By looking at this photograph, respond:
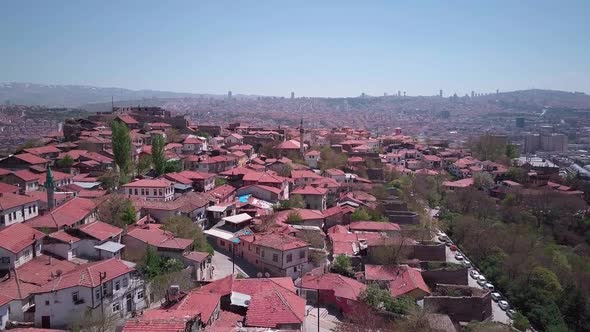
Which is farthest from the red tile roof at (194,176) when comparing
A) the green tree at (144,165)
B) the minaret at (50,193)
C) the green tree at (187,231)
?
the minaret at (50,193)

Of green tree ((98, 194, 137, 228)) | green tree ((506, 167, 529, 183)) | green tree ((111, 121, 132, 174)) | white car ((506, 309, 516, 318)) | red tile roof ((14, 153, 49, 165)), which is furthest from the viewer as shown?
green tree ((506, 167, 529, 183))

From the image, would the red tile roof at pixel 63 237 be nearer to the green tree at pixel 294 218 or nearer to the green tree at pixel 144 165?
the green tree at pixel 294 218

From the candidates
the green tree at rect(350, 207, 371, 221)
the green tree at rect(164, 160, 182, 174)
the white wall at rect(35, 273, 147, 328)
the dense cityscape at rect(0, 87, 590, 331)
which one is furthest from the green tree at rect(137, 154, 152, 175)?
the white wall at rect(35, 273, 147, 328)

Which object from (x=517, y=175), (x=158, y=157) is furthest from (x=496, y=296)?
(x=517, y=175)

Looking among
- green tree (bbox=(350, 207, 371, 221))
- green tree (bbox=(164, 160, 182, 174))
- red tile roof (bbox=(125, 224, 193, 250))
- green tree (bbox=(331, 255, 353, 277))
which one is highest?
green tree (bbox=(164, 160, 182, 174))

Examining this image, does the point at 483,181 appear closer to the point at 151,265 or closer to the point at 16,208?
the point at 151,265

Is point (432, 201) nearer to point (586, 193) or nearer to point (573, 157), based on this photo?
point (586, 193)

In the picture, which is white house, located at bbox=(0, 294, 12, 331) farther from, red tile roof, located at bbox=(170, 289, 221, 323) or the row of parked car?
the row of parked car

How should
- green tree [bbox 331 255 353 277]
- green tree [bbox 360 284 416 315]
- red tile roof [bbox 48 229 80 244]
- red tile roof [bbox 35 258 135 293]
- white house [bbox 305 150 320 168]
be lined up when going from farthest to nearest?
white house [bbox 305 150 320 168]
green tree [bbox 331 255 353 277]
red tile roof [bbox 48 229 80 244]
green tree [bbox 360 284 416 315]
red tile roof [bbox 35 258 135 293]
